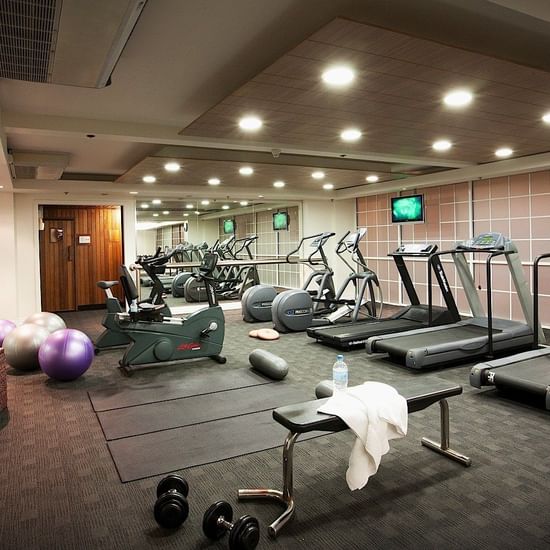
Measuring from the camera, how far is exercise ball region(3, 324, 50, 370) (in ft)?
16.8

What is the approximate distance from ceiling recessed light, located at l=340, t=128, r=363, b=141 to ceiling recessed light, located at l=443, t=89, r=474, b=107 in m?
1.21

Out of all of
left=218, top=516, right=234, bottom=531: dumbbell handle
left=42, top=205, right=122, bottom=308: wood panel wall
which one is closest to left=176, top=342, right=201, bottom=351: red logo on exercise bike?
left=218, top=516, right=234, bottom=531: dumbbell handle

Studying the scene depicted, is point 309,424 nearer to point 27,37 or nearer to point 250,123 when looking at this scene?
point 27,37

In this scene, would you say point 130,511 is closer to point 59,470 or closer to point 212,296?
point 59,470

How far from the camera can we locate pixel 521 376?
401 cm

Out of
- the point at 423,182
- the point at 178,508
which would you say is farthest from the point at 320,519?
the point at 423,182

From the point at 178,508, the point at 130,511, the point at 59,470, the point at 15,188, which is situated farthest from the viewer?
the point at 15,188

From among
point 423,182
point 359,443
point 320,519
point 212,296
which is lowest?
point 320,519

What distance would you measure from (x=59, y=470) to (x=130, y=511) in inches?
29.7

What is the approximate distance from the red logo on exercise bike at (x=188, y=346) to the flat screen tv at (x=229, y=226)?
5.33m

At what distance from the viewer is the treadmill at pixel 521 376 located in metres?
3.81

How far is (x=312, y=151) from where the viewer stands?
20.9ft

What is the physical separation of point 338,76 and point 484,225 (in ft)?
17.7

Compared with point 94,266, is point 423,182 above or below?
above
